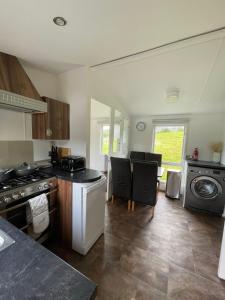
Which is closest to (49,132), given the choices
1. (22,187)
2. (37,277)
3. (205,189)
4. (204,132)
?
(22,187)

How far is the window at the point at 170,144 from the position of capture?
366 centimetres

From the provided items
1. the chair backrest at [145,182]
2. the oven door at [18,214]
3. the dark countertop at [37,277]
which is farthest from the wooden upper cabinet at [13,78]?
the chair backrest at [145,182]

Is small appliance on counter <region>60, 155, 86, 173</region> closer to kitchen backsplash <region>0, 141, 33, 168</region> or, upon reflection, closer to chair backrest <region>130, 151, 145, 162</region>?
kitchen backsplash <region>0, 141, 33, 168</region>

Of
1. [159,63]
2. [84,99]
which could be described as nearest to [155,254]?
[84,99]

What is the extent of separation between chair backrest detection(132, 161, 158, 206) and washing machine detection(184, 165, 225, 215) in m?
0.86

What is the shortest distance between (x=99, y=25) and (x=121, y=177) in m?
2.17

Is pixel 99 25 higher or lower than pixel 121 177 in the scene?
higher

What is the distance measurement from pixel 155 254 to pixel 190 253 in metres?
0.44

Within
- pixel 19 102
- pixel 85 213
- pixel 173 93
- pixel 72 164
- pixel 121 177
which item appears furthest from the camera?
pixel 121 177

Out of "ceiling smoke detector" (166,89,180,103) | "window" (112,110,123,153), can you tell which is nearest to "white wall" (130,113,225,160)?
"ceiling smoke detector" (166,89,180,103)

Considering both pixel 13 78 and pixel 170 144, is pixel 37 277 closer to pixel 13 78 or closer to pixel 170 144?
pixel 13 78

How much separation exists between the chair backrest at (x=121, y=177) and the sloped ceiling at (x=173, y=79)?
1.17 meters

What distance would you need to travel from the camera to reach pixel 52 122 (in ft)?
6.41

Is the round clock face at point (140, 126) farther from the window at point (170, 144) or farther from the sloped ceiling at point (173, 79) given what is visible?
the sloped ceiling at point (173, 79)
